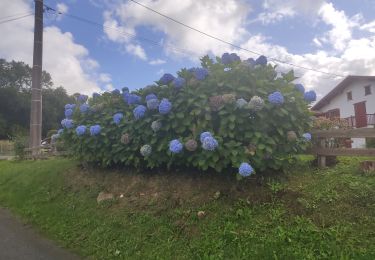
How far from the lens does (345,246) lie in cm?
338

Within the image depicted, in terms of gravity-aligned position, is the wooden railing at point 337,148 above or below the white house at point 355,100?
below

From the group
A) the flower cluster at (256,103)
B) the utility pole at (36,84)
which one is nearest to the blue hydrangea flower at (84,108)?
the flower cluster at (256,103)

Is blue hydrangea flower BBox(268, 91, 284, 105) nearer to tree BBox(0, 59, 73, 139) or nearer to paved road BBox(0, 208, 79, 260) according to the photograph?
paved road BBox(0, 208, 79, 260)

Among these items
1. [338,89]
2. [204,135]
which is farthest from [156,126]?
[338,89]

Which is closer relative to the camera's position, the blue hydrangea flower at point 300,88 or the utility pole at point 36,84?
the blue hydrangea flower at point 300,88

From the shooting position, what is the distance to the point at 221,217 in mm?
4297

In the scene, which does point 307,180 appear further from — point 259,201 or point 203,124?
point 203,124

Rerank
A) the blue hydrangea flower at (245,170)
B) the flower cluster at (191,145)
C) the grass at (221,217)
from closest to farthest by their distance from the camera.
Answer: the grass at (221,217) → the blue hydrangea flower at (245,170) → the flower cluster at (191,145)

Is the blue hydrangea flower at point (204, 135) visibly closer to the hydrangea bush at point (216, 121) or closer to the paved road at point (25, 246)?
the hydrangea bush at point (216, 121)

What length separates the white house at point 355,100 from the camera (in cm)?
2428

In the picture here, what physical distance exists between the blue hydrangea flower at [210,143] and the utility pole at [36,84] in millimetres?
10472

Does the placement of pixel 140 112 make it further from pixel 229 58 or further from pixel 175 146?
pixel 229 58

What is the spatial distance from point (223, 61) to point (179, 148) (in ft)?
5.69

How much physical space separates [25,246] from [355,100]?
2621 centimetres
